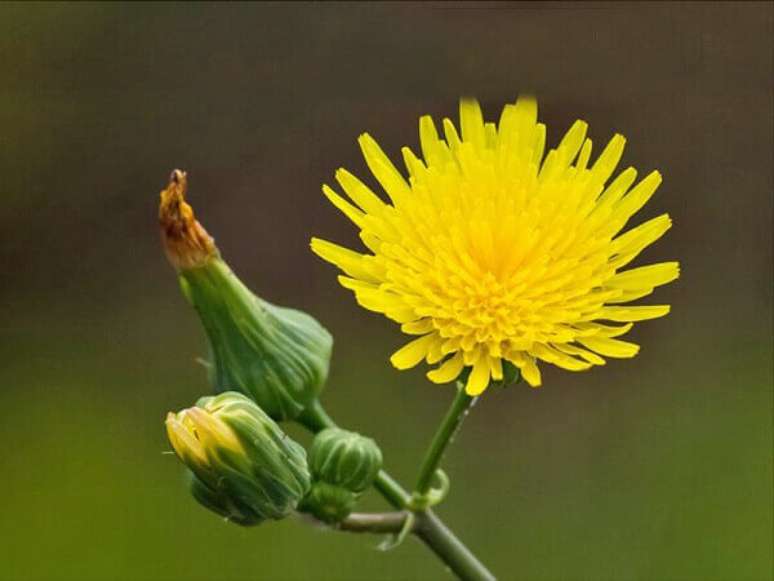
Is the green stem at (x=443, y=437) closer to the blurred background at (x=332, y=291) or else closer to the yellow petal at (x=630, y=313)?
the yellow petal at (x=630, y=313)

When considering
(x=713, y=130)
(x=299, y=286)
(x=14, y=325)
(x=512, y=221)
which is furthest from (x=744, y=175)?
(x=512, y=221)

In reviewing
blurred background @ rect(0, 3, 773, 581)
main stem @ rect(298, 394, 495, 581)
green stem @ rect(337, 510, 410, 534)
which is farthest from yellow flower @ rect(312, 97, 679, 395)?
blurred background @ rect(0, 3, 773, 581)

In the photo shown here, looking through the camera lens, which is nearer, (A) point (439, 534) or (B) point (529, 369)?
(B) point (529, 369)

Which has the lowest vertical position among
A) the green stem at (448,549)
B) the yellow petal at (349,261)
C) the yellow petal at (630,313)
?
the green stem at (448,549)

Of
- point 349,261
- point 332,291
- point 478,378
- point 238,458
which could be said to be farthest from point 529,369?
point 332,291

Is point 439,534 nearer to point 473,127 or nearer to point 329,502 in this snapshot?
point 329,502

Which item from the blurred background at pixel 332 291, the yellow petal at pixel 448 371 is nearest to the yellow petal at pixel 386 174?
the yellow petal at pixel 448 371
